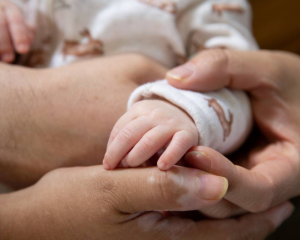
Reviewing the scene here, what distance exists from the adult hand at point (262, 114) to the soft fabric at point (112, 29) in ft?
0.56

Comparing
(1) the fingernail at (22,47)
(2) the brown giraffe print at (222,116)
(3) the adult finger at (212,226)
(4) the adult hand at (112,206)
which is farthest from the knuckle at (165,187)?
(1) the fingernail at (22,47)

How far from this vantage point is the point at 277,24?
1244 millimetres

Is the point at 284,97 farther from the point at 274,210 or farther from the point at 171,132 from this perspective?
the point at 171,132

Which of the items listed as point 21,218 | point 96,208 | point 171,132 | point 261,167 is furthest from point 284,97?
point 21,218

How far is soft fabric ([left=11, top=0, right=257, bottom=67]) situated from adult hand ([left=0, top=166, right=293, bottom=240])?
43 centimetres

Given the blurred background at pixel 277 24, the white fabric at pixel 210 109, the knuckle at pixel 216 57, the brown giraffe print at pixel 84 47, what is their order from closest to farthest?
the white fabric at pixel 210 109 < the knuckle at pixel 216 57 < the brown giraffe print at pixel 84 47 < the blurred background at pixel 277 24

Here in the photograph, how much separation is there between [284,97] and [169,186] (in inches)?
19.1

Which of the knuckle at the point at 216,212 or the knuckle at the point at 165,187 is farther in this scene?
the knuckle at the point at 216,212

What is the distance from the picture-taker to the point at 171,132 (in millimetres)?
477

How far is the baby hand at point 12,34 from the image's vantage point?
74 cm

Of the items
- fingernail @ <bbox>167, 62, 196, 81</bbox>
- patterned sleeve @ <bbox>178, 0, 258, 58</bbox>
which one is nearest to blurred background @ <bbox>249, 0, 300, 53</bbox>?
patterned sleeve @ <bbox>178, 0, 258, 58</bbox>

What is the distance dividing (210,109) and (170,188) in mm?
210

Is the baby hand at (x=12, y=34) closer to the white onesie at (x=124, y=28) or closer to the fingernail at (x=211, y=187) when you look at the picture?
the white onesie at (x=124, y=28)

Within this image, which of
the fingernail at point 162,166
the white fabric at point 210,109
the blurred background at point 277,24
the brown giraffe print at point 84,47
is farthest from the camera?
the blurred background at point 277,24
